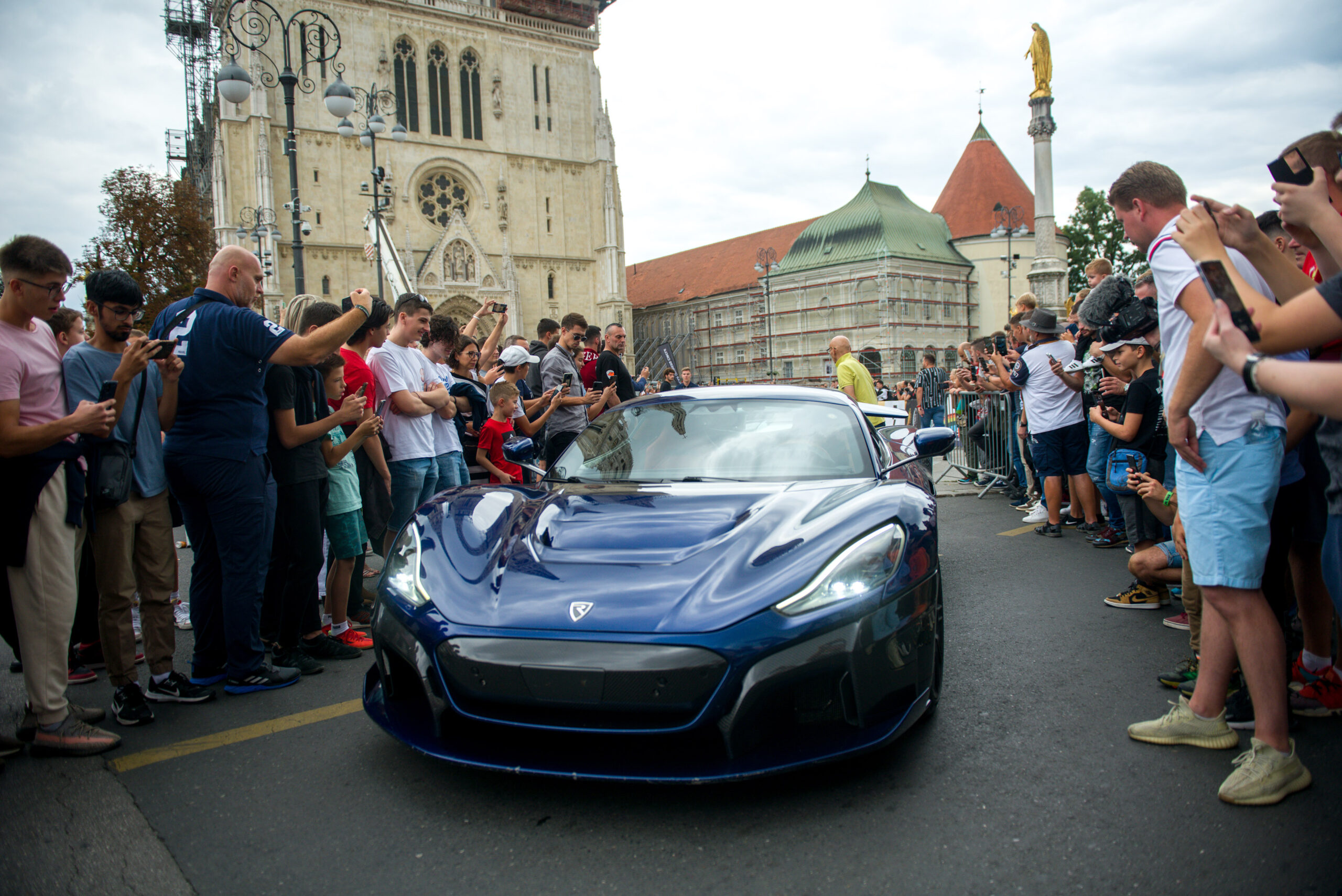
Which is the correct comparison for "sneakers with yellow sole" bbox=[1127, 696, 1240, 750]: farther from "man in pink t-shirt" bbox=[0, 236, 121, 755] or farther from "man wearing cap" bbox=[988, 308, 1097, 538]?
"man wearing cap" bbox=[988, 308, 1097, 538]

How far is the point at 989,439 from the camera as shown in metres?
10.2

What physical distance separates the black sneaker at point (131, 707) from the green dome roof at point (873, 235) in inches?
1862

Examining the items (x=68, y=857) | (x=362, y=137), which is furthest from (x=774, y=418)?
(x=362, y=137)

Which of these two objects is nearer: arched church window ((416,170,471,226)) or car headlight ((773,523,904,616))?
car headlight ((773,523,904,616))

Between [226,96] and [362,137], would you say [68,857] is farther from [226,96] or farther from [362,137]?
[362,137]

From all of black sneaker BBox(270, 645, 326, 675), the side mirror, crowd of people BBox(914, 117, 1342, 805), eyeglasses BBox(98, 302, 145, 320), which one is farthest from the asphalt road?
eyeglasses BBox(98, 302, 145, 320)

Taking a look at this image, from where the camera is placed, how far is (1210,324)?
2182 millimetres

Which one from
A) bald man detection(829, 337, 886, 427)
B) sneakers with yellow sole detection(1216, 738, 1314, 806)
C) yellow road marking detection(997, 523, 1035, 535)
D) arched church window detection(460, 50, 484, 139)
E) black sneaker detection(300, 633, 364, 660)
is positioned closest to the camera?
sneakers with yellow sole detection(1216, 738, 1314, 806)

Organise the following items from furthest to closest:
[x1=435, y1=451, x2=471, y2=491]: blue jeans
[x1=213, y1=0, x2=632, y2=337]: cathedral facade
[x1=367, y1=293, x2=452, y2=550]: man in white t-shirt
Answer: [x1=213, y1=0, x2=632, y2=337]: cathedral facade
[x1=435, y1=451, x2=471, y2=491]: blue jeans
[x1=367, y1=293, x2=452, y2=550]: man in white t-shirt

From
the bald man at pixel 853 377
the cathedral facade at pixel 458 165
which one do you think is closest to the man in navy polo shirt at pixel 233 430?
the bald man at pixel 853 377

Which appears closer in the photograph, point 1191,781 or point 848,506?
point 1191,781

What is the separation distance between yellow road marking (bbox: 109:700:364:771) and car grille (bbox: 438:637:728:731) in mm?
962

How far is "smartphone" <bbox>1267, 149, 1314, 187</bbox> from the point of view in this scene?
2.28 metres

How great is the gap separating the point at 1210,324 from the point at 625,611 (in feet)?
5.86
